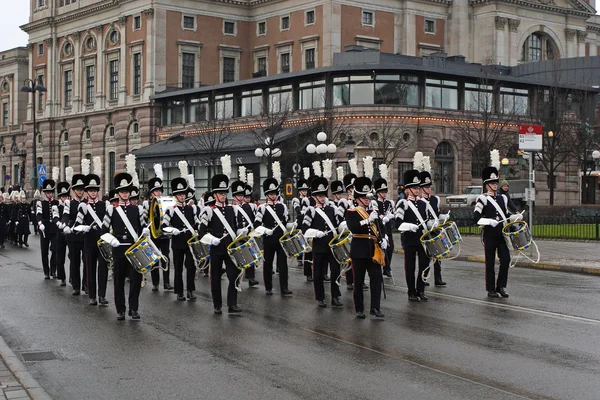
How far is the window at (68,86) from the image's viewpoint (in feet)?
292

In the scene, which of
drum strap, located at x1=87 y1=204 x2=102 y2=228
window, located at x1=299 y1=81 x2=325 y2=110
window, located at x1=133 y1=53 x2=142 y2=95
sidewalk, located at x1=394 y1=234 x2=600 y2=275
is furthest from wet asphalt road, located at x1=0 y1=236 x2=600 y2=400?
window, located at x1=133 y1=53 x2=142 y2=95

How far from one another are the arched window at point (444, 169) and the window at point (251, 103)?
1318 cm

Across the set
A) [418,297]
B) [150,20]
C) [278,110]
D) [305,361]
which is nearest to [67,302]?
[418,297]

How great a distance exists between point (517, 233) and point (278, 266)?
4.52 m

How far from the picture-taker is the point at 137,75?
78750 millimetres

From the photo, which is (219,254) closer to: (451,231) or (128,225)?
(128,225)

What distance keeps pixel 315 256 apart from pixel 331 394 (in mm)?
7262

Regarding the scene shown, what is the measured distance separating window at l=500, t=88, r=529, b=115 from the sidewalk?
28.8 m

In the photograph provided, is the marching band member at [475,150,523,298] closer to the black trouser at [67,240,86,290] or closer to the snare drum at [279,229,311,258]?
the snare drum at [279,229,311,258]

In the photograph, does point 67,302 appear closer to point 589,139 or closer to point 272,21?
point 589,139

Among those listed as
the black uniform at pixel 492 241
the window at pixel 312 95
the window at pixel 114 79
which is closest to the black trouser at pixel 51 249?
the black uniform at pixel 492 241

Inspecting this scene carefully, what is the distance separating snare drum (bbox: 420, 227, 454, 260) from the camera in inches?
651

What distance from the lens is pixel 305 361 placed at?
35.9ft

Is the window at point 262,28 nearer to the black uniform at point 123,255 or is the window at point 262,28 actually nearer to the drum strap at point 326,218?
the drum strap at point 326,218
